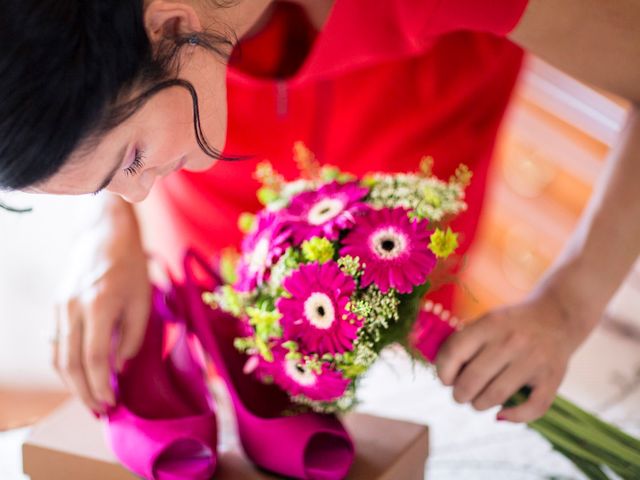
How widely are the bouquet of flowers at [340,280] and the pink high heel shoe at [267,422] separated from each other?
3cm

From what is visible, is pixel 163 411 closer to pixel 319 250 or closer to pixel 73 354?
pixel 73 354

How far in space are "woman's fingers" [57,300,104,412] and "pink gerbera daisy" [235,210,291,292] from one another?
214mm

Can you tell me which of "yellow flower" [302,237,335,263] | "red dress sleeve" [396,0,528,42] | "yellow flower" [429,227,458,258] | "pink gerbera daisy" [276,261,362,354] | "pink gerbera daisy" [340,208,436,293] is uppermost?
"red dress sleeve" [396,0,528,42]

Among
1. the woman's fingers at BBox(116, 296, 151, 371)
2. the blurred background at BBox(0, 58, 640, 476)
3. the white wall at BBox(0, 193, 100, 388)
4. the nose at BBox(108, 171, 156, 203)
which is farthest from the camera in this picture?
the white wall at BBox(0, 193, 100, 388)

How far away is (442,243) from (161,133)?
0.27 meters

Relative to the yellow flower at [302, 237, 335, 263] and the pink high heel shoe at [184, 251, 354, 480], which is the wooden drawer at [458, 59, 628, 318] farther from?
the yellow flower at [302, 237, 335, 263]

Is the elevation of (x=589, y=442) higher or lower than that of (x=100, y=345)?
higher

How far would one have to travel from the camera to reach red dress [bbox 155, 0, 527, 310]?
1107mm

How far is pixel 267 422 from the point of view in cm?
84

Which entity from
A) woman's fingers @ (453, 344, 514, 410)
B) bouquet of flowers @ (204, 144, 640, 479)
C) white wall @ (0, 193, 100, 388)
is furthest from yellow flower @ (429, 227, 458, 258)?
white wall @ (0, 193, 100, 388)

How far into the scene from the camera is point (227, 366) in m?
0.92

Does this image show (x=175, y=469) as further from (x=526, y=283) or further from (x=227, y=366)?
(x=526, y=283)

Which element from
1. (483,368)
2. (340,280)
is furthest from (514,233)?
(340,280)

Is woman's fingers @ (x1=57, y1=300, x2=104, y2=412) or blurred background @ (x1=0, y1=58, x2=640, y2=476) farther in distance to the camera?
blurred background @ (x1=0, y1=58, x2=640, y2=476)
